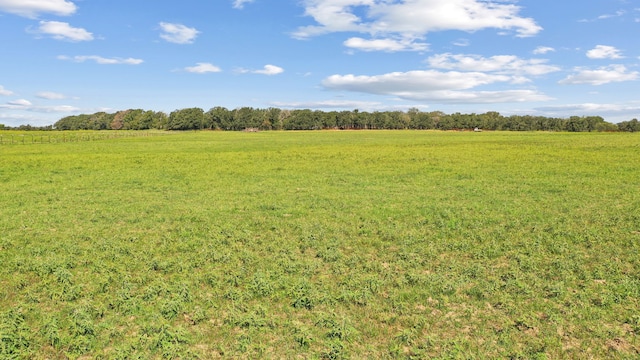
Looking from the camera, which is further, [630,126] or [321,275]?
[630,126]

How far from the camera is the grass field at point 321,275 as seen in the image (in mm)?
7902

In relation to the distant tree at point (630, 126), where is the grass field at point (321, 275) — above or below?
below

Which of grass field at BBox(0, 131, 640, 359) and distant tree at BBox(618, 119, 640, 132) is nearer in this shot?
grass field at BBox(0, 131, 640, 359)

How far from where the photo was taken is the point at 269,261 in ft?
40.2

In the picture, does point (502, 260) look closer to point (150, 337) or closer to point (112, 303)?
point (150, 337)

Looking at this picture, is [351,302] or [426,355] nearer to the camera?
[426,355]

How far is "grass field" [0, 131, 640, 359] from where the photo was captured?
7902 mm

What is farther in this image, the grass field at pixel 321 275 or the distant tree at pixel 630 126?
the distant tree at pixel 630 126

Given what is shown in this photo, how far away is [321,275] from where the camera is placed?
11.2m

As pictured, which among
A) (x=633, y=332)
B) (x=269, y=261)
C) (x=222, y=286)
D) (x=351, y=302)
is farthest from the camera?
(x=269, y=261)

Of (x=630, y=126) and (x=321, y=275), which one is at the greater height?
(x=630, y=126)

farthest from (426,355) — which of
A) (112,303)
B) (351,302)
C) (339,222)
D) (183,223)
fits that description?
(183,223)

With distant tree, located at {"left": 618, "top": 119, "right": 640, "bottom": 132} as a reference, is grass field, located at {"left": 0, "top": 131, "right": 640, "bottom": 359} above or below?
below

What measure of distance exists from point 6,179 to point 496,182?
116 feet
